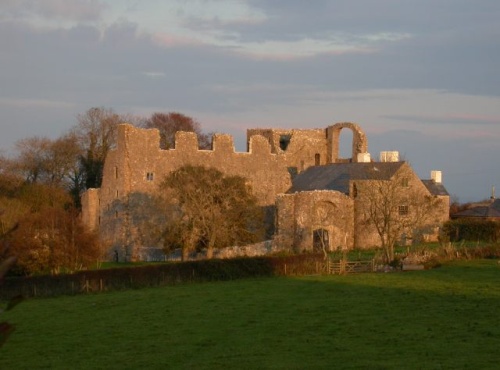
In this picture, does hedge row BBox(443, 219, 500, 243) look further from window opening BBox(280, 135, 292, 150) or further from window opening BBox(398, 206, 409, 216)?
window opening BBox(280, 135, 292, 150)

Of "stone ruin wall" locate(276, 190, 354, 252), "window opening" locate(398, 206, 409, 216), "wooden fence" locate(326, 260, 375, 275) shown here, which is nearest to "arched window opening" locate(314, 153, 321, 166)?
"stone ruin wall" locate(276, 190, 354, 252)

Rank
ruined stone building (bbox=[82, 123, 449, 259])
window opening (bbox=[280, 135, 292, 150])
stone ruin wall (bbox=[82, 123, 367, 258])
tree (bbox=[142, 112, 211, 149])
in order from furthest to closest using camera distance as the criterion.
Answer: tree (bbox=[142, 112, 211, 149]) < window opening (bbox=[280, 135, 292, 150]) < stone ruin wall (bbox=[82, 123, 367, 258]) < ruined stone building (bbox=[82, 123, 449, 259])

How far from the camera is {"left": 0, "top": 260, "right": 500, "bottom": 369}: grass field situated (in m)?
15.3

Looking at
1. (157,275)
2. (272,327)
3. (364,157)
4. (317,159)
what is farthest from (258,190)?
(272,327)

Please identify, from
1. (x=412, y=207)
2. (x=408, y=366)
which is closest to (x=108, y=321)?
(x=408, y=366)

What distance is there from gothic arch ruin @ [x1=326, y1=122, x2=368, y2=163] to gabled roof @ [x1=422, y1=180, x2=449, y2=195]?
16.3ft

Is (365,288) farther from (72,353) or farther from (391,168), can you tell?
(391,168)

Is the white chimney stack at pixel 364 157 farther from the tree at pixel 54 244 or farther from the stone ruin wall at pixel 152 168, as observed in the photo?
the tree at pixel 54 244

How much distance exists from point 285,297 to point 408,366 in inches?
461

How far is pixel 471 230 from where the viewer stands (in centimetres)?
4934

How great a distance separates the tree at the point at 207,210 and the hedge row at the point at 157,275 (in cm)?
881

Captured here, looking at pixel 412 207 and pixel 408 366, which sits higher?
pixel 412 207

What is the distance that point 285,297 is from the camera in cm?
2555

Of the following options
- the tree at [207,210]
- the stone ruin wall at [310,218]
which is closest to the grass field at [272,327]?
the tree at [207,210]
